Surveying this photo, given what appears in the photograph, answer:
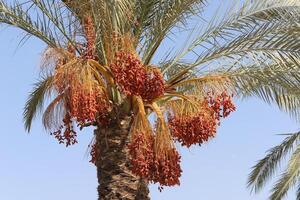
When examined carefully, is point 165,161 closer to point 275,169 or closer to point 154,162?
point 154,162

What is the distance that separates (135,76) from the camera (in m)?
7.83

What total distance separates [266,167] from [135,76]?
10224 mm

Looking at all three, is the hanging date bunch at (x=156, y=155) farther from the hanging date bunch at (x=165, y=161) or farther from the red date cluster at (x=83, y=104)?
the red date cluster at (x=83, y=104)

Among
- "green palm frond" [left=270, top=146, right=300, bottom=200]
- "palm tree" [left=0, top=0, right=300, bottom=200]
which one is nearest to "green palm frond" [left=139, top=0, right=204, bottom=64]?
"palm tree" [left=0, top=0, right=300, bottom=200]

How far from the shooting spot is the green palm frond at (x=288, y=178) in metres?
16.4

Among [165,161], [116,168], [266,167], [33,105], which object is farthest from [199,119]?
[266,167]

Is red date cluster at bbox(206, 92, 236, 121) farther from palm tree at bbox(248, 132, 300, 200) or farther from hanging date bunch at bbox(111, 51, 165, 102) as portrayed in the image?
palm tree at bbox(248, 132, 300, 200)

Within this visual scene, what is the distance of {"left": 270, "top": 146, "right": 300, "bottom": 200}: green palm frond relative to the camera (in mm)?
16406

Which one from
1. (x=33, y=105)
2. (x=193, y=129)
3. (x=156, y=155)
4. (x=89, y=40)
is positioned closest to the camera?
(x=156, y=155)

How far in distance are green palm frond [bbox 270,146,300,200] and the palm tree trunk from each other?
8.56m

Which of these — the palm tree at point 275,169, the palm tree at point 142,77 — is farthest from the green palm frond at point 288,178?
the palm tree at point 142,77

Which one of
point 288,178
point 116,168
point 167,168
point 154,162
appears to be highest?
point 288,178

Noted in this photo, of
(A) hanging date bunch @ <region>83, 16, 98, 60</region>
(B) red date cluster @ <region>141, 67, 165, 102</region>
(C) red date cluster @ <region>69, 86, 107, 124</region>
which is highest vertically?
(A) hanging date bunch @ <region>83, 16, 98, 60</region>

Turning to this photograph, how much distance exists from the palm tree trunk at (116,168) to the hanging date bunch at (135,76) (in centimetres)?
75
